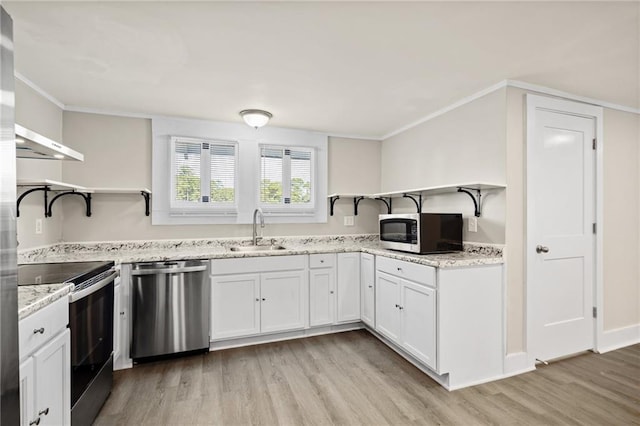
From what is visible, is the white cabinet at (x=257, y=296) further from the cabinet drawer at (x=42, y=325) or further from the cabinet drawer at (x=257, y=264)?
the cabinet drawer at (x=42, y=325)

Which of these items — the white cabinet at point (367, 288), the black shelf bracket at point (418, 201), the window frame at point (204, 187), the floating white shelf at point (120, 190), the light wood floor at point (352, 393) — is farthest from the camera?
the black shelf bracket at point (418, 201)

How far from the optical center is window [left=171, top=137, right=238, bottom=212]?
331 centimetres

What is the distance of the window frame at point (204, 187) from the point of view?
3.28m

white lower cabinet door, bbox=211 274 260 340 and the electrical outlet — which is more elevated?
the electrical outlet

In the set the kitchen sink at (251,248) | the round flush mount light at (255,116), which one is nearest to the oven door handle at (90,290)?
the kitchen sink at (251,248)

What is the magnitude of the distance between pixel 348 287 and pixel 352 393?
1.22 metres

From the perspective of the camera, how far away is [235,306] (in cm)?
290

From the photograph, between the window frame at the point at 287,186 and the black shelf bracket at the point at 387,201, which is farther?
the black shelf bracket at the point at 387,201

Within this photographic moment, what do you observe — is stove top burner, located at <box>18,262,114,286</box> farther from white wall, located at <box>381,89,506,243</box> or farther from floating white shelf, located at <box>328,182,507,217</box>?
white wall, located at <box>381,89,506,243</box>

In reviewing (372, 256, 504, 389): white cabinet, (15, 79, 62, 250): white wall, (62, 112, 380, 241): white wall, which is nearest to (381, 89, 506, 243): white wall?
(372, 256, 504, 389): white cabinet

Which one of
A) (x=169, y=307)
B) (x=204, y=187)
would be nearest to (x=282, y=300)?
(x=169, y=307)

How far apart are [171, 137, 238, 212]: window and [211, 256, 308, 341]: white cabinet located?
846mm

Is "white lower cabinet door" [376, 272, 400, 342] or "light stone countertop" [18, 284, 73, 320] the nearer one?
"light stone countertop" [18, 284, 73, 320]

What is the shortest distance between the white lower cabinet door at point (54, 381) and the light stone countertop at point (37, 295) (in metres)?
0.19
